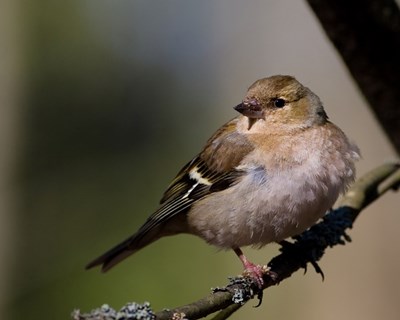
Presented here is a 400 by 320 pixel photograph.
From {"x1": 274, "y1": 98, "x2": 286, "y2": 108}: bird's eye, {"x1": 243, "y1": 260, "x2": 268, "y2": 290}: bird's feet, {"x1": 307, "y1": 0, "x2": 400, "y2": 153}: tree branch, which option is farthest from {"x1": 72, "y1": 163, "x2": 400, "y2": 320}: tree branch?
{"x1": 307, "y1": 0, "x2": 400, "y2": 153}: tree branch

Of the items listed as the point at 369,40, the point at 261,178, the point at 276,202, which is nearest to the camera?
the point at 369,40

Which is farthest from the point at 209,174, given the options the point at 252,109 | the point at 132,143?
the point at 132,143

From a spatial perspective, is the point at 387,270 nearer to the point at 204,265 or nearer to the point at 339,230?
the point at 204,265

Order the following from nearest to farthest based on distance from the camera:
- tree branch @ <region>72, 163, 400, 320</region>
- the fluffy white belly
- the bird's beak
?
tree branch @ <region>72, 163, 400, 320</region>, the fluffy white belly, the bird's beak

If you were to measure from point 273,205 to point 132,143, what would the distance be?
614 centimetres

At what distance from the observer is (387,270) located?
539cm

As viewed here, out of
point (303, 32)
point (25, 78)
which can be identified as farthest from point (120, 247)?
point (25, 78)

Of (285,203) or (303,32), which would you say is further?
(303,32)

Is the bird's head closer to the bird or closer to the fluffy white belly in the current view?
the bird

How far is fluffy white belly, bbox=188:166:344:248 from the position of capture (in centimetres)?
314

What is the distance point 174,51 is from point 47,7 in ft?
6.07

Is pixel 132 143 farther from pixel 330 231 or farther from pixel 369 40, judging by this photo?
pixel 369 40

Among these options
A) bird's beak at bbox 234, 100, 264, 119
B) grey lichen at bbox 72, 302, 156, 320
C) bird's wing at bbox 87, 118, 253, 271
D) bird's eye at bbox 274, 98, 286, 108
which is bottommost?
bird's wing at bbox 87, 118, 253, 271

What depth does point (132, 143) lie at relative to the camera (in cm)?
918
